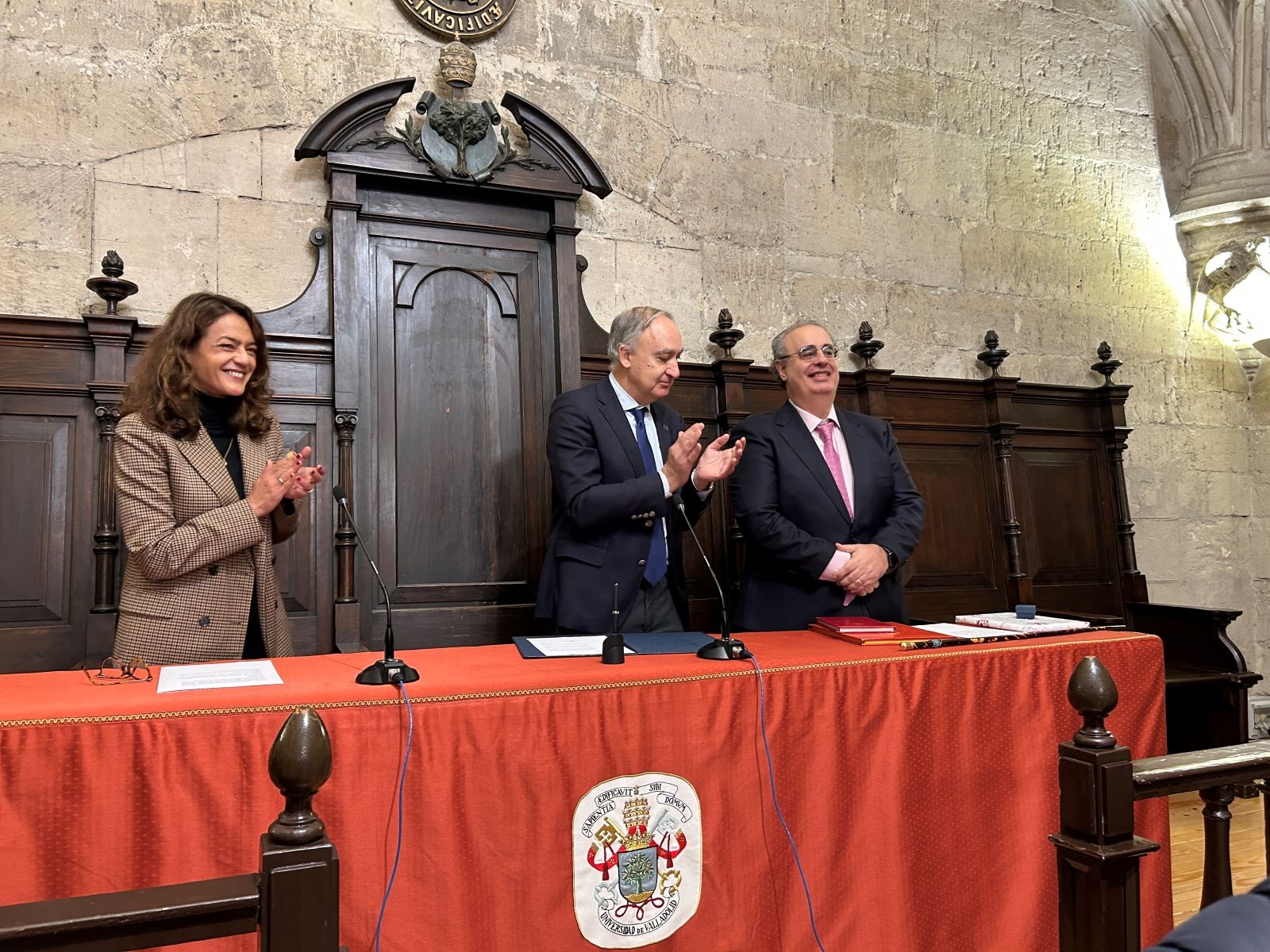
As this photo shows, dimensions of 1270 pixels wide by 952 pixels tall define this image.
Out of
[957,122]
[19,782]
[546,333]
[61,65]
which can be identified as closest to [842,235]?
[957,122]

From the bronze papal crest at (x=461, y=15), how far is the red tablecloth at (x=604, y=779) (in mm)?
2593

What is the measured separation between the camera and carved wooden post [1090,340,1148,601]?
4.59 meters

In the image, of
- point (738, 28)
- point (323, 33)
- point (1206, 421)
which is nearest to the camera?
point (323, 33)

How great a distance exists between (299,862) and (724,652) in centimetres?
115

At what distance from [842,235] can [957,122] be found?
972 mm

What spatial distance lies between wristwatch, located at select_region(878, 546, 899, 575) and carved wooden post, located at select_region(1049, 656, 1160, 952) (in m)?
1.38

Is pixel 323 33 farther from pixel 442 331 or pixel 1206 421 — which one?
pixel 1206 421

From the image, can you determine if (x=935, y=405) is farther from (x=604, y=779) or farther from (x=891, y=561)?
(x=604, y=779)

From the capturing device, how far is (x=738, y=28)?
4254mm

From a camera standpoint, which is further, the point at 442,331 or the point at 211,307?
the point at 442,331

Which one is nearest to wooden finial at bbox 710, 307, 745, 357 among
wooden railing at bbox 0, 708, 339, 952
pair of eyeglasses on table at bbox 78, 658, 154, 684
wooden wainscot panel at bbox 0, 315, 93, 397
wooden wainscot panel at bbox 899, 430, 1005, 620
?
wooden wainscot panel at bbox 899, 430, 1005, 620

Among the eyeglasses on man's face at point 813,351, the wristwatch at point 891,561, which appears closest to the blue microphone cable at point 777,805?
the wristwatch at point 891,561

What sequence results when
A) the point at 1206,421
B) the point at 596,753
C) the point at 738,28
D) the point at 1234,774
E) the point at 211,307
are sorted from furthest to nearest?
the point at 1206,421
the point at 738,28
the point at 211,307
the point at 596,753
the point at 1234,774

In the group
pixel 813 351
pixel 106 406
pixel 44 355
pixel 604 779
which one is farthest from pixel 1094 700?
pixel 44 355
